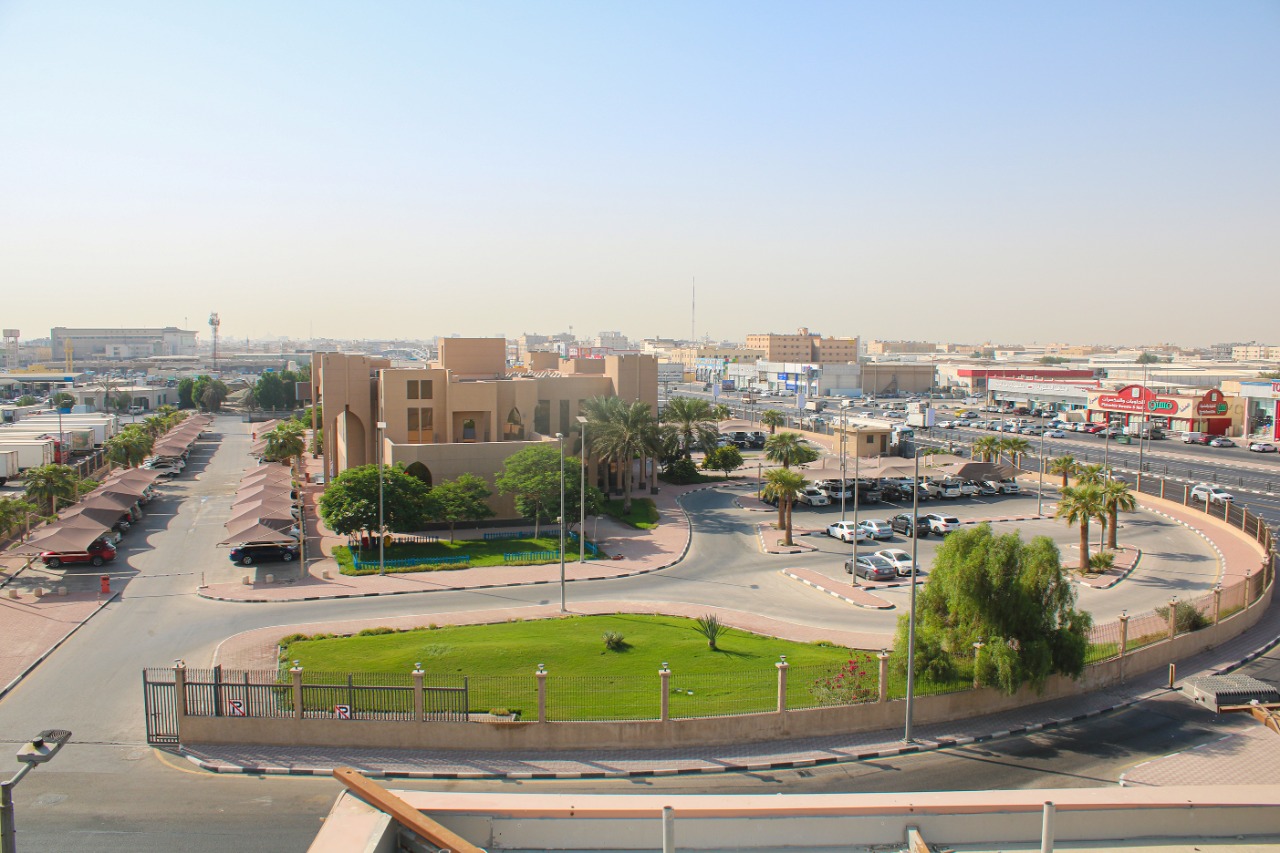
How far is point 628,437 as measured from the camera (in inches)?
1921

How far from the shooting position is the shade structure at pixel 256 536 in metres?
35.4

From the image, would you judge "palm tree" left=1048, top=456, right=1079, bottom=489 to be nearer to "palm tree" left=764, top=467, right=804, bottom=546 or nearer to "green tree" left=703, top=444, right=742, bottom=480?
"palm tree" left=764, top=467, right=804, bottom=546

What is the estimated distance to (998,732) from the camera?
20.4 meters

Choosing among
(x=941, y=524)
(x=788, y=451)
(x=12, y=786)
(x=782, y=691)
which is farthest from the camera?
(x=788, y=451)

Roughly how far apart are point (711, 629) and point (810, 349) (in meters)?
169

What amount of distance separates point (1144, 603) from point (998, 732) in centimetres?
1463

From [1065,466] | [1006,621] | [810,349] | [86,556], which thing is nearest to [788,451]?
[1065,466]

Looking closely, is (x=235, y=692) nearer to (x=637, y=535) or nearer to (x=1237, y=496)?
(x=637, y=535)

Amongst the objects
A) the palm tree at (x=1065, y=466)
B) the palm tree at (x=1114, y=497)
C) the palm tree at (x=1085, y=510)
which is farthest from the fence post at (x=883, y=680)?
the palm tree at (x=1065, y=466)

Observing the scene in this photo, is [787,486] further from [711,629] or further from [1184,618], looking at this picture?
[1184,618]

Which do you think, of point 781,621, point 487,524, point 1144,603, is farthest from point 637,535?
point 1144,603

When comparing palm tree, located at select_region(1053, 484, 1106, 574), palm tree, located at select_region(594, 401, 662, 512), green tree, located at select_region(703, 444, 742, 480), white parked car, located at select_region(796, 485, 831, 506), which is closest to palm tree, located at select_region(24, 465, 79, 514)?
palm tree, located at select_region(594, 401, 662, 512)

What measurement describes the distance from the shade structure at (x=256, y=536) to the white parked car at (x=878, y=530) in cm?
2590

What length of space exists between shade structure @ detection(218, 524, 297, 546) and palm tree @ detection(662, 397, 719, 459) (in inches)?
1139
